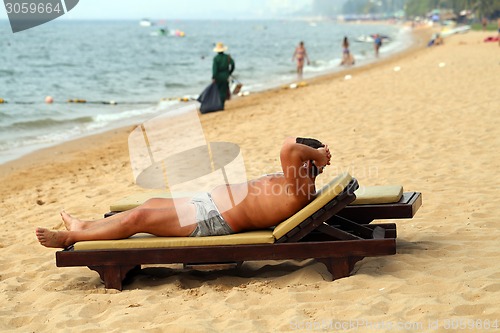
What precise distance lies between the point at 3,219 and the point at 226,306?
13.1 ft

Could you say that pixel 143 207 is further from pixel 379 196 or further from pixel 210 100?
pixel 210 100

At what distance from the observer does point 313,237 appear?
15.8ft

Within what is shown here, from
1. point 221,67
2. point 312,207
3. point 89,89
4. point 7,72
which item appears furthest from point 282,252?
point 7,72

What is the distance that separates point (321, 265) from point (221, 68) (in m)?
11.2

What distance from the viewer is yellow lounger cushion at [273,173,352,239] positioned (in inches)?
176

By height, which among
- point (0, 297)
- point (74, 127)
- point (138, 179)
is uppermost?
point (0, 297)

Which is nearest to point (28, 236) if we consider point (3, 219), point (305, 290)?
point (3, 219)

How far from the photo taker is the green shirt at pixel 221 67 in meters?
15.5

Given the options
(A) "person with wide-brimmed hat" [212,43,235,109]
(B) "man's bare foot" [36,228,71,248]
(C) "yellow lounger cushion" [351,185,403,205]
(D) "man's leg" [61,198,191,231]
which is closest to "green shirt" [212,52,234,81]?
(A) "person with wide-brimmed hat" [212,43,235,109]

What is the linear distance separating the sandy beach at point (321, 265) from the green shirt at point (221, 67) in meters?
4.29

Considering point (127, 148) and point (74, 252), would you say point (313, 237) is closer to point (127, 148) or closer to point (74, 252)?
point (74, 252)

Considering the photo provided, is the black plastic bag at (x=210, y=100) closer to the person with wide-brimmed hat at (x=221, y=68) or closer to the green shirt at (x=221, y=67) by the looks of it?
the person with wide-brimmed hat at (x=221, y=68)

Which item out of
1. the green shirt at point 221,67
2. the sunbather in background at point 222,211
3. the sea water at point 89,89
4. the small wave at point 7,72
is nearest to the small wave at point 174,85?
the sea water at point 89,89

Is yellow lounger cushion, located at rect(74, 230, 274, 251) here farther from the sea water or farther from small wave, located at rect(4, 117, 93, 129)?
small wave, located at rect(4, 117, 93, 129)
